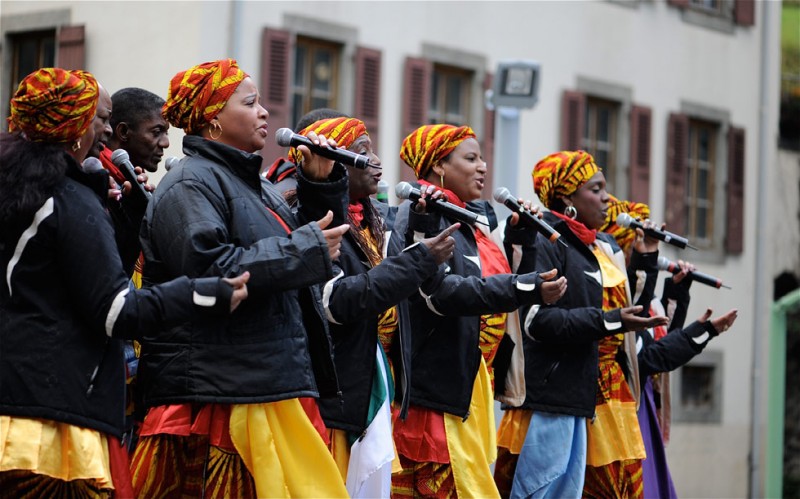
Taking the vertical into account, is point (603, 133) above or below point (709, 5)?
below

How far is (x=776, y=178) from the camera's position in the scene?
2302cm

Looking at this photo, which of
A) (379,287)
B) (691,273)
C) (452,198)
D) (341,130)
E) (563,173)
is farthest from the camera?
(691,273)

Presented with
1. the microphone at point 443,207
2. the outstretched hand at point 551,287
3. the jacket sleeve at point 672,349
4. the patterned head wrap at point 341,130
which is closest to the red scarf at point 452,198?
the microphone at point 443,207

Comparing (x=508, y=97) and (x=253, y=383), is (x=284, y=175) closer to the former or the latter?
A: (x=253, y=383)

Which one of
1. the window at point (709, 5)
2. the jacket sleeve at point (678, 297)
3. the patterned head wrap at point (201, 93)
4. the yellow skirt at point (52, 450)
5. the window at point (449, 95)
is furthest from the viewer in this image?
the window at point (709, 5)

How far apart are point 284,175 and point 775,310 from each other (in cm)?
1645

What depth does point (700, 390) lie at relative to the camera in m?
22.1

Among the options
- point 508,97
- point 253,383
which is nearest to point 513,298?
point 253,383

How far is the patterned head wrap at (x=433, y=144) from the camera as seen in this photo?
7.72m

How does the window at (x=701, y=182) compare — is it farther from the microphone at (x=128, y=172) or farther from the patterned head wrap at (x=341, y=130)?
the microphone at (x=128, y=172)

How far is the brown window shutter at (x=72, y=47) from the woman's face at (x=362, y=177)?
1006 cm

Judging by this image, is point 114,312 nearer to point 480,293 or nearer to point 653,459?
point 480,293

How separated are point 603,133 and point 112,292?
1656 cm

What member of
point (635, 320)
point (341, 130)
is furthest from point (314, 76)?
point (341, 130)
